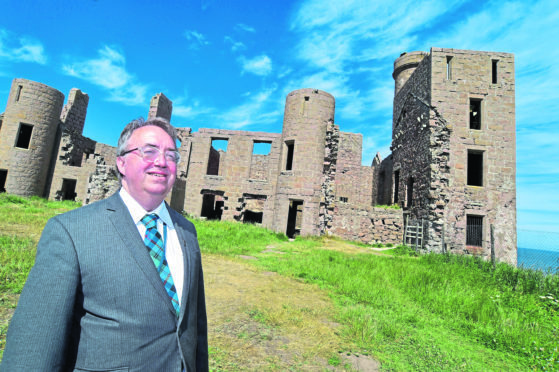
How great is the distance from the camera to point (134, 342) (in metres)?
1.09

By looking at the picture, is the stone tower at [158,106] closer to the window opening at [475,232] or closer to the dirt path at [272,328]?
the dirt path at [272,328]

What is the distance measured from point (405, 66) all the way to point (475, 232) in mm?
13502

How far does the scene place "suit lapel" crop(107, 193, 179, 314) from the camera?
3.93ft

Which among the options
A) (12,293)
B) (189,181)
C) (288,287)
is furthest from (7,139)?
(288,287)

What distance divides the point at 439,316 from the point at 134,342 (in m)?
A: 4.97

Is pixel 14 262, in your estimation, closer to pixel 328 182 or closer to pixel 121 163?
pixel 121 163

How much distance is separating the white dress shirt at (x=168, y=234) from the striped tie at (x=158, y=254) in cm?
2

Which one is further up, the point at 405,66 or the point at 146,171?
the point at 405,66

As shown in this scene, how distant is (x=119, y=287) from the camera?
1115mm

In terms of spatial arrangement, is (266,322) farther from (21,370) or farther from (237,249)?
(237,249)

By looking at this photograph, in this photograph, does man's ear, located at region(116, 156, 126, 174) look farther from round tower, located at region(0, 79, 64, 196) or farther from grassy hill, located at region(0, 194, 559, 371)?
round tower, located at region(0, 79, 64, 196)

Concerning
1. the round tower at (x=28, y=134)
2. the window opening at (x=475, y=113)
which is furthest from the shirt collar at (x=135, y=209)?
the round tower at (x=28, y=134)

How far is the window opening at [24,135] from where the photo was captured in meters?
17.7

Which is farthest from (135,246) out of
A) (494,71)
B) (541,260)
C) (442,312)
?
(494,71)
